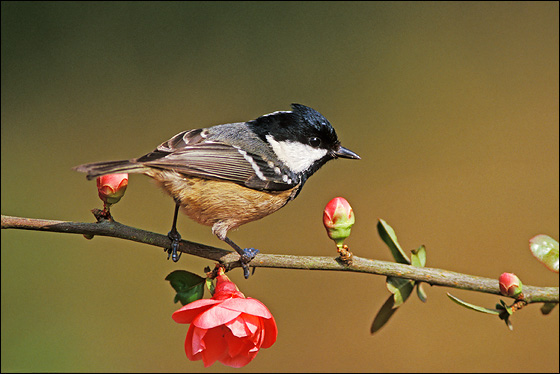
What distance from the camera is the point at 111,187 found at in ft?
3.07

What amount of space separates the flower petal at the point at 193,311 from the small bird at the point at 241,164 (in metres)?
0.24

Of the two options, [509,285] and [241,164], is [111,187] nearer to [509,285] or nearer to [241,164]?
[241,164]

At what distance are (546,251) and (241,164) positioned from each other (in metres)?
0.65

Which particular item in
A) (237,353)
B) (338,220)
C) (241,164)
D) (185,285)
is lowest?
(237,353)

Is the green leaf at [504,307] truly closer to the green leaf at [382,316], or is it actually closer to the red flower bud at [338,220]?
the green leaf at [382,316]

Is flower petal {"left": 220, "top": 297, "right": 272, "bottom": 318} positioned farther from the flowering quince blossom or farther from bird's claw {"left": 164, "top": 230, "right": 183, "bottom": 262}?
bird's claw {"left": 164, "top": 230, "right": 183, "bottom": 262}

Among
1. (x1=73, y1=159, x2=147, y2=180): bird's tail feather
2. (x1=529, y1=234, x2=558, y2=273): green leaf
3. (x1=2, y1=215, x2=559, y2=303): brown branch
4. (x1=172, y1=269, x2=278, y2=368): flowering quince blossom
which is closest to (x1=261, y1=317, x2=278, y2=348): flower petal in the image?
(x1=172, y1=269, x2=278, y2=368): flowering quince blossom

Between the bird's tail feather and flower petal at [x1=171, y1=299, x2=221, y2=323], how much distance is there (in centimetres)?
25

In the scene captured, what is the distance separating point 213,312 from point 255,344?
85 millimetres

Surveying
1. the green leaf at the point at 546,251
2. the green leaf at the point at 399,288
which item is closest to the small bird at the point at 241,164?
the green leaf at the point at 399,288

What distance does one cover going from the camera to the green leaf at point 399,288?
0.98m

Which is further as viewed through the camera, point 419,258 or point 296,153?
point 296,153

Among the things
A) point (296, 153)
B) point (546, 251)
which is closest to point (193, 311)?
point (296, 153)

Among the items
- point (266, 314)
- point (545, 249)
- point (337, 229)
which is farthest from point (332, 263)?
point (545, 249)
